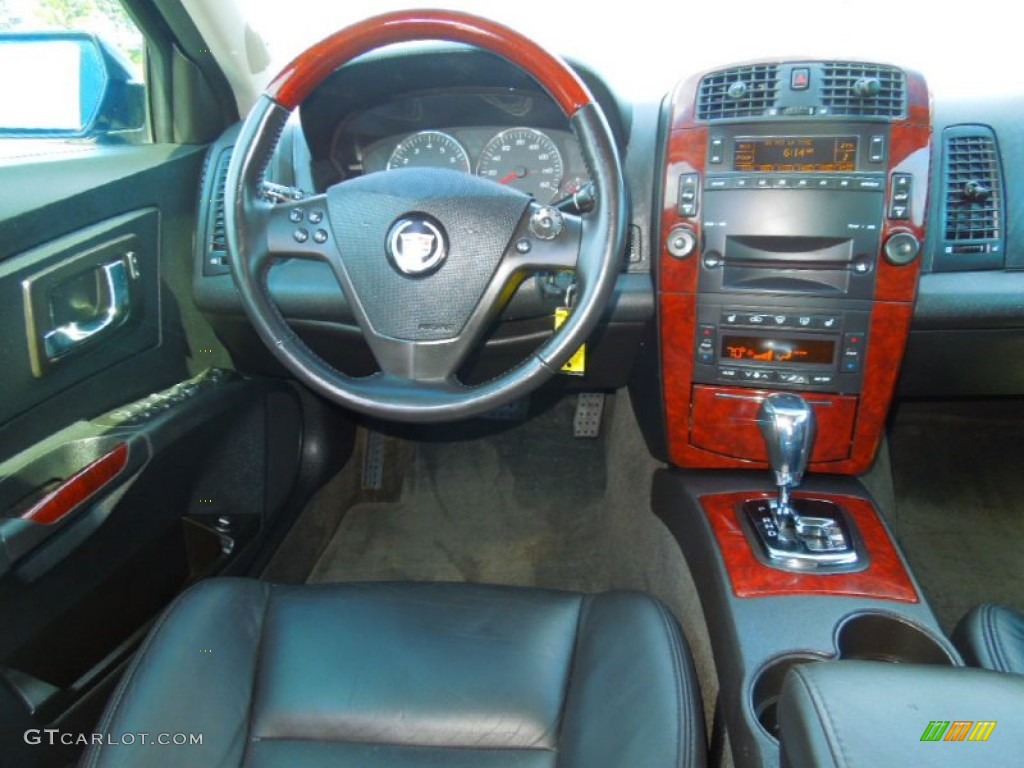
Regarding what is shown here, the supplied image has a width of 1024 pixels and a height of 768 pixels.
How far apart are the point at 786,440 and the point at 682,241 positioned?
16.1 inches

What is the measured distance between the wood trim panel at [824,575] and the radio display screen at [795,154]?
62 centimetres

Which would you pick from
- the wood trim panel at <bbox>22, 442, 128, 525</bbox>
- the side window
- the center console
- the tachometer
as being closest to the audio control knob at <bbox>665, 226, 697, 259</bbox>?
the center console

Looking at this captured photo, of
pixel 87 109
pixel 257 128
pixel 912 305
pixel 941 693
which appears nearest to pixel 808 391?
pixel 912 305

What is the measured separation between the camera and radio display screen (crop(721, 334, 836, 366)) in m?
1.63

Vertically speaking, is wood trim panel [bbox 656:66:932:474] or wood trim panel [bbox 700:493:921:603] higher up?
wood trim panel [bbox 656:66:932:474]

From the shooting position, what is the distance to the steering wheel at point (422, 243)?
1249 millimetres

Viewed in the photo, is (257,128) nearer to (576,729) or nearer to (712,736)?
(576,729)

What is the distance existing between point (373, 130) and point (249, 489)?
0.82 meters

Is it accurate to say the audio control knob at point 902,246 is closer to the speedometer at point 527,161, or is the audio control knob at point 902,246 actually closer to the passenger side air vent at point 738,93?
the passenger side air vent at point 738,93

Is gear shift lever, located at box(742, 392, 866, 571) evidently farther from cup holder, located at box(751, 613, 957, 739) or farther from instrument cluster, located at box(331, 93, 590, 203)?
instrument cluster, located at box(331, 93, 590, 203)

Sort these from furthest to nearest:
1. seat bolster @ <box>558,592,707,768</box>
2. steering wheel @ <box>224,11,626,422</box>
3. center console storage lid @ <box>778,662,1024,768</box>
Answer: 1. steering wheel @ <box>224,11,626,422</box>
2. seat bolster @ <box>558,592,707,768</box>
3. center console storage lid @ <box>778,662,1024,768</box>

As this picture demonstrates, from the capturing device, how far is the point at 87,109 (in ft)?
5.99

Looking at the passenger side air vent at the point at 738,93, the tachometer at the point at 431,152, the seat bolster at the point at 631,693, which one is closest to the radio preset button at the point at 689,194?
the passenger side air vent at the point at 738,93

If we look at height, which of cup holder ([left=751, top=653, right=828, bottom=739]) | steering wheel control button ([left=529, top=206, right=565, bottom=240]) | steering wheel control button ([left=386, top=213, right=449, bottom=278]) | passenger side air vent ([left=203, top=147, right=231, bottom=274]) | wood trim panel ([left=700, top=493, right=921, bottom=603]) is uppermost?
steering wheel control button ([left=529, top=206, right=565, bottom=240])
